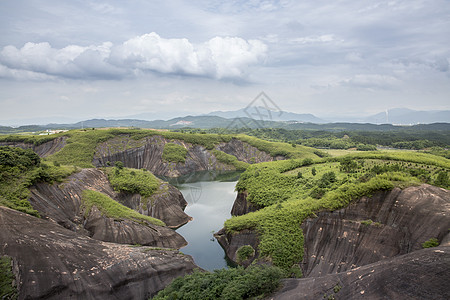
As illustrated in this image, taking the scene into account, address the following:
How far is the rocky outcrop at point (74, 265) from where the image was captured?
2117 cm

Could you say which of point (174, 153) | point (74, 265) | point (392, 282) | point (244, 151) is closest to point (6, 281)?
point (74, 265)

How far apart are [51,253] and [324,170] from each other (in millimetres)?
34777

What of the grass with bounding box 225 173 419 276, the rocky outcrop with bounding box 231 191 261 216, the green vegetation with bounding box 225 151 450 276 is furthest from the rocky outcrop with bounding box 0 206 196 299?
the rocky outcrop with bounding box 231 191 261 216

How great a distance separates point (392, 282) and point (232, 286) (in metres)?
9.47

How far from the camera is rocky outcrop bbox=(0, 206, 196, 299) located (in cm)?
2117

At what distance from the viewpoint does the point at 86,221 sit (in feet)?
114

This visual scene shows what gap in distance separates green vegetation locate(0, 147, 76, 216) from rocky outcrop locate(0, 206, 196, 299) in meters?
3.47

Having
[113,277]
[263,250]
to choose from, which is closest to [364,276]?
[263,250]

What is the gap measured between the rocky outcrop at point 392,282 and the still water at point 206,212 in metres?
16.2

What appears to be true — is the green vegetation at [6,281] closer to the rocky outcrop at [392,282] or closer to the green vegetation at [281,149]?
the rocky outcrop at [392,282]

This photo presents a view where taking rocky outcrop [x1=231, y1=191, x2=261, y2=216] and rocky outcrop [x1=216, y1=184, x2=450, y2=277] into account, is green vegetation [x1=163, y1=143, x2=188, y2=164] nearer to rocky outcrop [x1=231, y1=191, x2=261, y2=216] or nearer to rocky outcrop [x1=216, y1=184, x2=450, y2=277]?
rocky outcrop [x1=231, y1=191, x2=261, y2=216]

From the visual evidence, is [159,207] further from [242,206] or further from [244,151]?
[244,151]

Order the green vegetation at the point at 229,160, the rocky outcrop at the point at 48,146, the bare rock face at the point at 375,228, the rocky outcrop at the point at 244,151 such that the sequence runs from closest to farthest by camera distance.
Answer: the bare rock face at the point at 375,228, the rocky outcrop at the point at 48,146, the green vegetation at the point at 229,160, the rocky outcrop at the point at 244,151

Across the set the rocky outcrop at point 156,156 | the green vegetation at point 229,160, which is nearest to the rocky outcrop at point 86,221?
the rocky outcrop at point 156,156
